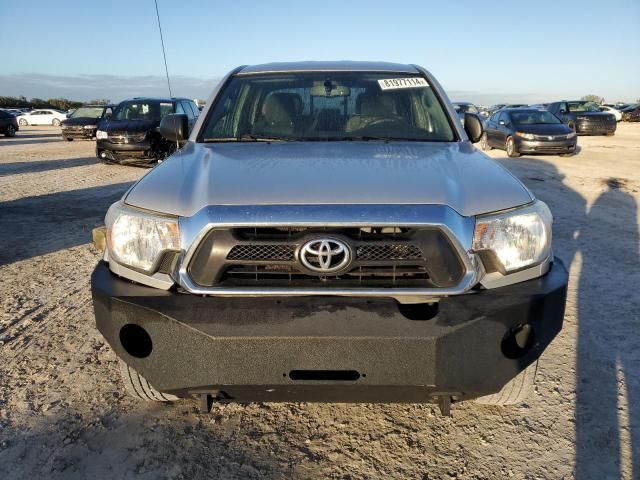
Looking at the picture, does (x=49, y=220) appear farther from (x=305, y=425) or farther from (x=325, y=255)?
(x=325, y=255)

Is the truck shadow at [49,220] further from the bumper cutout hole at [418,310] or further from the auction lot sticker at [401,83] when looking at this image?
the bumper cutout hole at [418,310]

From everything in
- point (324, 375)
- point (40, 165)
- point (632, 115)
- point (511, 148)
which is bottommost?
point (632, 115)

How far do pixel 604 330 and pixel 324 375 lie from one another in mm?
2527

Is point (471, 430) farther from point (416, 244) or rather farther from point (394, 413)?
point (416, 244)

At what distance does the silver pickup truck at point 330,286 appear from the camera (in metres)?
1.89

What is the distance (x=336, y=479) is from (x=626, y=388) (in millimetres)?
1746

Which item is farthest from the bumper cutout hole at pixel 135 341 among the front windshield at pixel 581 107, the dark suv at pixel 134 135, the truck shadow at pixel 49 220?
the front windshield at pixel 581 107

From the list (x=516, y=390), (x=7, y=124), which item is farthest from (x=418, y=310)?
(x=7, y=124)

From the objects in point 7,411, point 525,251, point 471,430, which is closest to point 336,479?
point 471,430

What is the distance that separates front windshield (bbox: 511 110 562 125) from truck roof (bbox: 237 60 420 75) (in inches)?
502

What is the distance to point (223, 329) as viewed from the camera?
189cm

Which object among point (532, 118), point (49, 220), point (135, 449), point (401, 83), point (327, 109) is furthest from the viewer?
point (532, 118)

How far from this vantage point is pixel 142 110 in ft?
43.2

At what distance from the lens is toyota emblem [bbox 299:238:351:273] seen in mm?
1948
